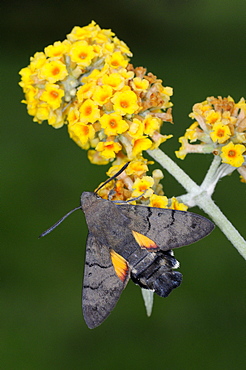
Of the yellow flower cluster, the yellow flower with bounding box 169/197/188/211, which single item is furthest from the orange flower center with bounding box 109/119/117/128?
the yellow flower with bounding box 169/197/188/211

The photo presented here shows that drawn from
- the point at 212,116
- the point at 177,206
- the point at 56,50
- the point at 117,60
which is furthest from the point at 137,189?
the point at 56,50

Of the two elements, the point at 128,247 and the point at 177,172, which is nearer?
the point at 128,247

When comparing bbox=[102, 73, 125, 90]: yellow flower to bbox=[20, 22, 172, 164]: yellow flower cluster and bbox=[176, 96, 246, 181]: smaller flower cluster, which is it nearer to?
bbox=[20, 22, 172, 164]: yellow flower cluster

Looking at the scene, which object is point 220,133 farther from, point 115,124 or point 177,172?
point 115,124

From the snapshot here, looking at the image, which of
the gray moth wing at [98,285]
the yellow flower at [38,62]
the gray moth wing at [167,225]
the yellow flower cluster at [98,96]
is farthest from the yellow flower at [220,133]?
the yellow flower at [38,62]

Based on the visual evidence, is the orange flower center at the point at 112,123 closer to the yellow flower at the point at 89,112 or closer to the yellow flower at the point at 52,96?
the yellow flower at the point at 89,112

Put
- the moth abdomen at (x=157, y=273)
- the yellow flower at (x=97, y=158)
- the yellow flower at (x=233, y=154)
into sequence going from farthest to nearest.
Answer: the yellow flower at (x=97, y=158)
the yellow flower at (x=233, y=154)
the moth abdomen at (x=157, y=273)
